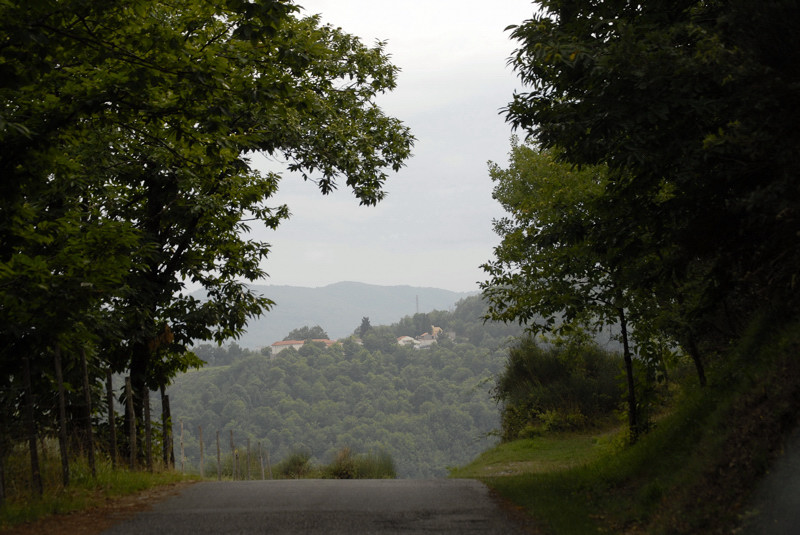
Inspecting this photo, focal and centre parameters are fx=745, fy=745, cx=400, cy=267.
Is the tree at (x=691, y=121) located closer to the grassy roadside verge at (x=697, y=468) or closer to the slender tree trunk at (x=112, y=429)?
the grassy roadside verge at (x=697, y=468)

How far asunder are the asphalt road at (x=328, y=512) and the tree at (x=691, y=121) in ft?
11.9

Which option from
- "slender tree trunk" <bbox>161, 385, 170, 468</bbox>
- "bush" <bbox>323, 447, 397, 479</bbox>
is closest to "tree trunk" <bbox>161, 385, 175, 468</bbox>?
"slender tree trunk" <bbox>161, 385, 170, 468</bbox>

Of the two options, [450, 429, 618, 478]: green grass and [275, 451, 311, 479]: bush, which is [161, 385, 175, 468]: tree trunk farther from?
[275, 451, 311, 479]: bush

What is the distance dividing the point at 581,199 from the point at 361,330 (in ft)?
573

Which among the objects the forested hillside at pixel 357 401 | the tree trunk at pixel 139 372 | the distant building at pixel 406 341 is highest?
the distant building at pixel 406 341

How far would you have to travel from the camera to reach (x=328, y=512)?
8.70 metres

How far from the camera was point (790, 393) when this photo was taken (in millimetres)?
6148

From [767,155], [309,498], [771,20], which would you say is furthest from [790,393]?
[309,498]

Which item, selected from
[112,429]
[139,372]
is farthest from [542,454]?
[112,429]

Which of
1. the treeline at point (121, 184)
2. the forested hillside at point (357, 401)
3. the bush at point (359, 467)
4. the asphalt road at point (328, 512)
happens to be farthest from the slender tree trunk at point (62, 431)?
the forested hillside at point (357, 401)

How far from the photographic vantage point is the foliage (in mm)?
25188

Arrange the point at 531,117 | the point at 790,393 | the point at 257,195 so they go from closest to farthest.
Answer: the point at 790,393
the point at 531,117
the point at 257,195

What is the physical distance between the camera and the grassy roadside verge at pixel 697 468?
236 inches

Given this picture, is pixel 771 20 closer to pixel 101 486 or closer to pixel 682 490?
pixel 682 490
